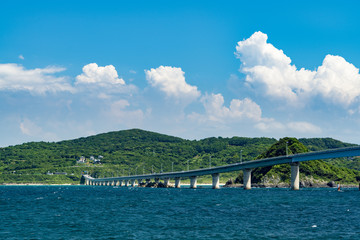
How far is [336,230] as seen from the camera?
49.6 m

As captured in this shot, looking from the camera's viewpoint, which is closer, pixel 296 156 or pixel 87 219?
pixel 87 219

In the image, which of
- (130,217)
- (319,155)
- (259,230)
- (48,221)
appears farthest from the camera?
(319,155)

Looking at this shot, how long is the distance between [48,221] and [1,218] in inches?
385

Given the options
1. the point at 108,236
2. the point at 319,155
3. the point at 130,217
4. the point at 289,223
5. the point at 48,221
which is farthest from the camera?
the point at 319,155

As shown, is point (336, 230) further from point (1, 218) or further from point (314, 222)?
point (1, 218)

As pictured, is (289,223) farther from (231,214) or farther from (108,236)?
(108,236)

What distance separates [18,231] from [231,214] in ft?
101

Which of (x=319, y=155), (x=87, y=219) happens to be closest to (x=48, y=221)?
(x=87, y=219)

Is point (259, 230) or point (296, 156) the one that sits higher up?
point (296, 156)

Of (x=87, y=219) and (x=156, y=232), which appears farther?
(x=87, y=219)

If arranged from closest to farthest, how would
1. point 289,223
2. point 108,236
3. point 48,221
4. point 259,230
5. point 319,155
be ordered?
point 108,236 → point 259,230 → point 289,223 → point 48,221 → point 319,155

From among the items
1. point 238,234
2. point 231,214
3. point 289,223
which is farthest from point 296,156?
point 238,234

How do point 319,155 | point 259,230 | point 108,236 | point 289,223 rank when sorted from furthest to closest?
point 319,155 < point 289,223 < point 259,230 < point 108,236

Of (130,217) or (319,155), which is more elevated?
(319,155)
